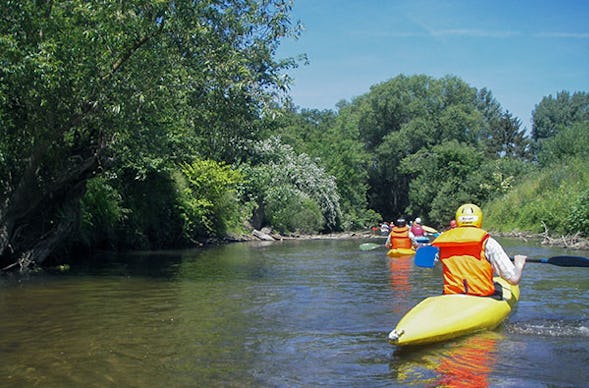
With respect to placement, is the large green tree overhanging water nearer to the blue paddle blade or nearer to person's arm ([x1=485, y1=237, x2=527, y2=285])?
the blue paddle blade

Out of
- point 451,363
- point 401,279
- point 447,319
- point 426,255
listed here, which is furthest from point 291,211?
point 451,363

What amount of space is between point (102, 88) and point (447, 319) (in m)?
7.79

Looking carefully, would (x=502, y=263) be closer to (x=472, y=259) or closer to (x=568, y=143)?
(x=472, y=259)

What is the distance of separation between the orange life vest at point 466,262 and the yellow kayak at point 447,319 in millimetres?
150

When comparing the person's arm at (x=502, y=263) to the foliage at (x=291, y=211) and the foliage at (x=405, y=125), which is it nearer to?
the foliage at (x=291, y=211)

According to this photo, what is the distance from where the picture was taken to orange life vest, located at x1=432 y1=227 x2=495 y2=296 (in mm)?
7402

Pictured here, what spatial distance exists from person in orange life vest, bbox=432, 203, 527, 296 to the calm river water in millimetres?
661

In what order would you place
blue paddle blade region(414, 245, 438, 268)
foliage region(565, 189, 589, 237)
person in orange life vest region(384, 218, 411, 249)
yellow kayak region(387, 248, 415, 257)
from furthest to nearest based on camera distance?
foliage region(565, 189, 589, 237) < person in orange life vest region(384, 218, 411, 249) < yellow kayak region(387, 248, 415, 257) < blue paddle blade region(414, 245, 438, 268)

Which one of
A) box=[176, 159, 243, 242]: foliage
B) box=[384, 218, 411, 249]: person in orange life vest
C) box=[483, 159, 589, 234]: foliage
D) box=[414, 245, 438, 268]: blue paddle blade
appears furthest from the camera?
box=[176, 159, 243, 242]: foliage

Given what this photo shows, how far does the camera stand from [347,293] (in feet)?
36.6

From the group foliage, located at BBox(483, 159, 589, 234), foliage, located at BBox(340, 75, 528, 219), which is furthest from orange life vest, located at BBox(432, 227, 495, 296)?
foliage, located at BBox(340, 75, 528, 219)

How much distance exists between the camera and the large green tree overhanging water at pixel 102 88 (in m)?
10.9

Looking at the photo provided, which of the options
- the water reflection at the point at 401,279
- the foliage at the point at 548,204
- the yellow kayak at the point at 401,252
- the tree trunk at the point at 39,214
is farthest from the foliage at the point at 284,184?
the tree trunk at the point at 39,214

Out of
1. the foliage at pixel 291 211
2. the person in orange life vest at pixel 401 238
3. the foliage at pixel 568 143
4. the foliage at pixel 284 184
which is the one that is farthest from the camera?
the foliage at pixel 568 143
